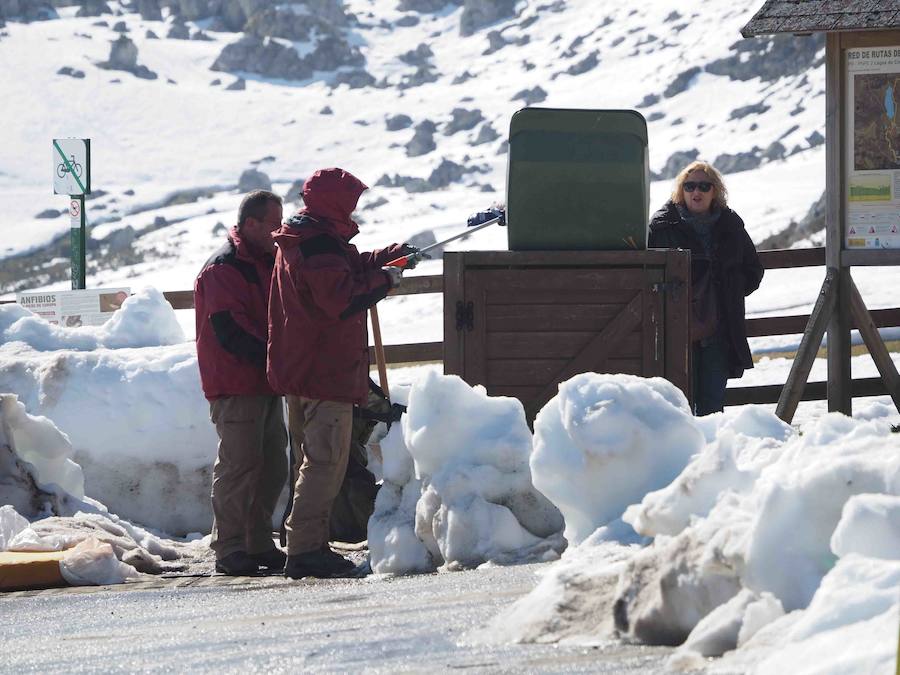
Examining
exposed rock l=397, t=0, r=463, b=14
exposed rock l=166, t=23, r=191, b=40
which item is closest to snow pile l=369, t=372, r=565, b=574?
exposed rock l=166, t=23, r=191, b=40

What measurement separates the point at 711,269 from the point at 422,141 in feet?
231

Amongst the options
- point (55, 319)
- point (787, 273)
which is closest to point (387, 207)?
point (787, 273)

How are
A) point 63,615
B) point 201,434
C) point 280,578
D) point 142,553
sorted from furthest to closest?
point 201,434 < point 142,553 < point 280,578 < point 63,615

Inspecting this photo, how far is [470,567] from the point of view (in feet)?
16.6

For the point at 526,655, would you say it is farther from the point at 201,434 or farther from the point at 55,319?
the point at 55,319

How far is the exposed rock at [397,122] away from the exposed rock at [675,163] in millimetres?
22370

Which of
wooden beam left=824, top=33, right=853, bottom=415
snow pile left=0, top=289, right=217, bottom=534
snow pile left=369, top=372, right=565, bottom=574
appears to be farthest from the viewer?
snow pile left=0, top=289, right=217, bottom=534

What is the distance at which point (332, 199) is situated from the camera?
5703 mm

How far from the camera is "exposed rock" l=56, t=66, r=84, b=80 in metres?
84.0

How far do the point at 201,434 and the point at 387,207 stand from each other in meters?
55.2

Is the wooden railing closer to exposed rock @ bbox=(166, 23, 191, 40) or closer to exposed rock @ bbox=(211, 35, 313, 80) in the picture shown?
exposed rock @ bbox=(211, 35, 313, 80)

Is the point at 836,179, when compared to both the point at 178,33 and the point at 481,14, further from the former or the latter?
the point at 481,14

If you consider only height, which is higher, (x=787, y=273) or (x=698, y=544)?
(x=698, y=544)

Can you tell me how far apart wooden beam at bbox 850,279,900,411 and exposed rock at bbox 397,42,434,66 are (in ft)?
313
